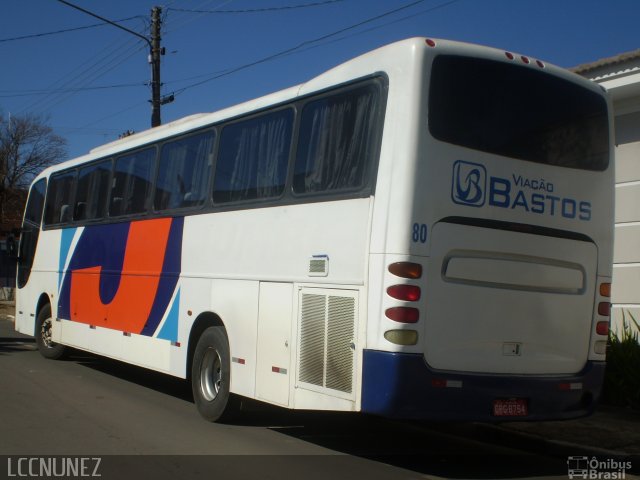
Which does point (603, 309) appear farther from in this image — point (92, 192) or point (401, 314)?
point (92, 192)

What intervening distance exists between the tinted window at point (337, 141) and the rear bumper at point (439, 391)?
167 centimetres

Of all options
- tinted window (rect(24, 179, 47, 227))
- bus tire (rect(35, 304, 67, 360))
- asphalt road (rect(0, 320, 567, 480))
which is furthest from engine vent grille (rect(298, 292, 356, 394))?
tinted window (rect(24, 179, 47, 227))

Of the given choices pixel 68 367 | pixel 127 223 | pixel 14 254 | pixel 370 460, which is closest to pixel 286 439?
pixel 370 460

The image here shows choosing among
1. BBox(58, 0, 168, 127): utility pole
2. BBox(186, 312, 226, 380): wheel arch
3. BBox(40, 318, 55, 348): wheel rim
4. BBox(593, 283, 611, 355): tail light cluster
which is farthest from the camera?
BBox(58, 0, 168, 127): utility pole

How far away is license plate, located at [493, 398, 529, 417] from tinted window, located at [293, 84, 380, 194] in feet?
7.58

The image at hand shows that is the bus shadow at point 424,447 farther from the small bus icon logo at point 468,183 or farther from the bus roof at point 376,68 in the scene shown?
the bus roof at point 376,68

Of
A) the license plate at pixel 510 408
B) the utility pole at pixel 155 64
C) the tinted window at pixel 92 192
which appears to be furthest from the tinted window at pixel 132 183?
the utility pole at pixel 155 64

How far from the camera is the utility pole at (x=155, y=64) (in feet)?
68.0

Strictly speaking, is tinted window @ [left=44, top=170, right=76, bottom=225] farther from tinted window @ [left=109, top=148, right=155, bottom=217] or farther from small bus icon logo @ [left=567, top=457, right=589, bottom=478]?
small bus icon logo @ [left=567, top=457, right=589, bottom=478]

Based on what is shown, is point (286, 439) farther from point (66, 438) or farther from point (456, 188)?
point (456, 188)

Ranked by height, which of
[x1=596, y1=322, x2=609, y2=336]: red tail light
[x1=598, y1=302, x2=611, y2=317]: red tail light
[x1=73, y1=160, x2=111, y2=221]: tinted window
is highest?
[x1=73, y1=160, x2=111, y2=221]: tinted window

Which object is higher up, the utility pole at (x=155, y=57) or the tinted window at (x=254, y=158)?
the utility pole at (x=155, y=57)

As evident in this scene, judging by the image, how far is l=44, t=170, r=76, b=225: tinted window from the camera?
1363 cm

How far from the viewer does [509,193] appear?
7.05m
